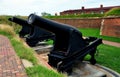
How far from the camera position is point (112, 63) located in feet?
32.7

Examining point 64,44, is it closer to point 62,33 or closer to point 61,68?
point 62,33

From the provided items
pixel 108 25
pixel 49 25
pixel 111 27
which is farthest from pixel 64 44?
pixel 108 25

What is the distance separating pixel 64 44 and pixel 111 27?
15853 millimetres

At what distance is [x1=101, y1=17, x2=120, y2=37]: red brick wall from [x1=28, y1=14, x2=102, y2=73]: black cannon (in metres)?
13.8

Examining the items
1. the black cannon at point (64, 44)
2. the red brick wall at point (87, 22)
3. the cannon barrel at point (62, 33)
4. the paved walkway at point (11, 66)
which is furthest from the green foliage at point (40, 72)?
the red brick wall at point (87, 22)

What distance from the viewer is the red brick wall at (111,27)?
71.7ft

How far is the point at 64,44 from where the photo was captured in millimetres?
7895

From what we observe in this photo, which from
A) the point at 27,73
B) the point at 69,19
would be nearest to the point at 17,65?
the point at 27,73

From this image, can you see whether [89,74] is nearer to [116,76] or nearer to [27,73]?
[116,76]

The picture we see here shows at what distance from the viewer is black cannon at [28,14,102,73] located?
7508mm

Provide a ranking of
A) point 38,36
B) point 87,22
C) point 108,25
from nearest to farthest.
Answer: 1. point 38,36
2. point 108,25
3. point 87,22

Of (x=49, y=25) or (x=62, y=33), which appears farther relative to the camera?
(x=62, y=33)

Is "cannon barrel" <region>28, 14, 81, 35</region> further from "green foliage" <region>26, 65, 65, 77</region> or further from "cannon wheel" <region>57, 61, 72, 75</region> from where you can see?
"green foliage" <region>26, 65, 65, 77</region>

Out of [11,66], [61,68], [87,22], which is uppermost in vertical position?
[11,66]
